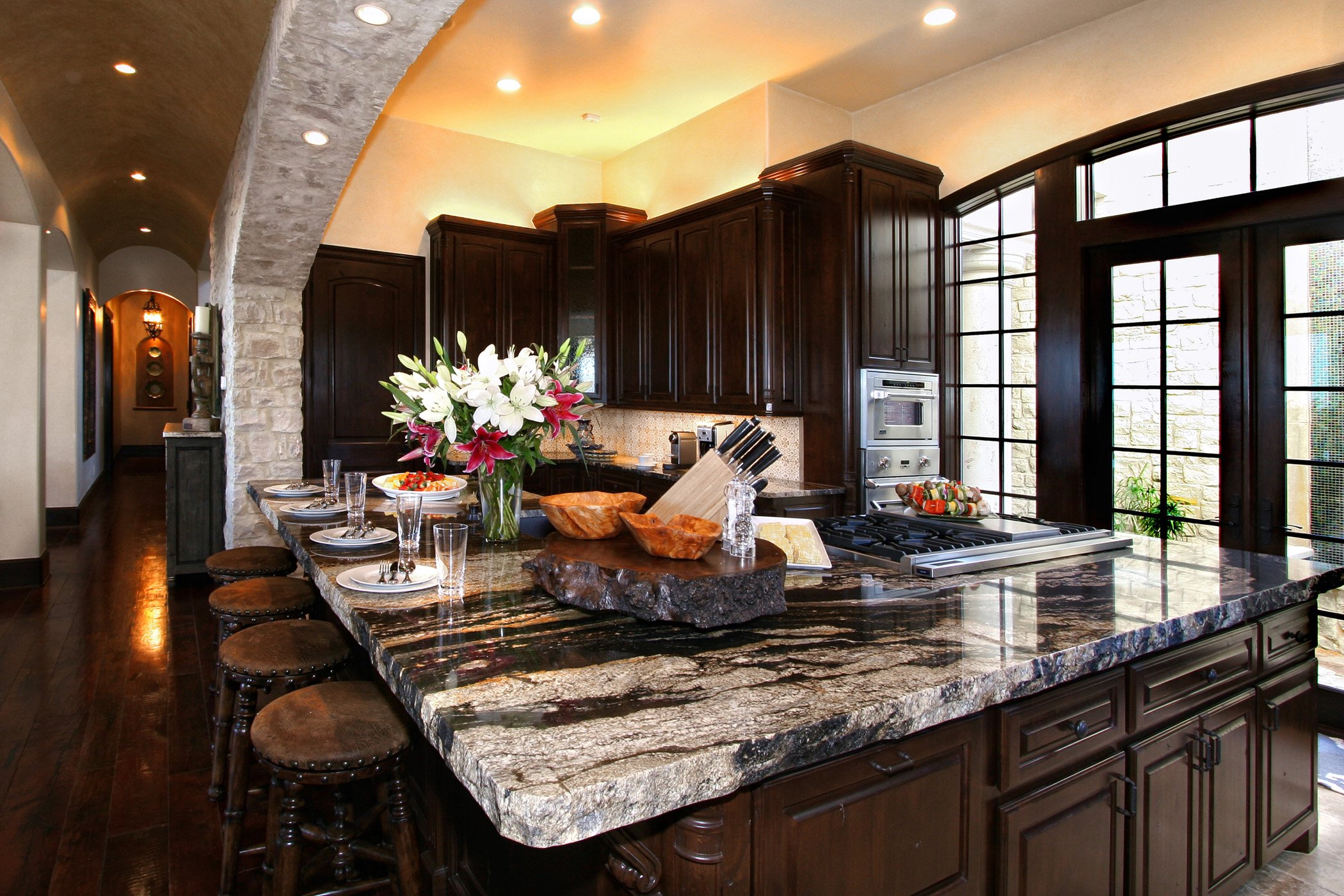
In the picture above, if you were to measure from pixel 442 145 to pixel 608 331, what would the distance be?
1.89 meters

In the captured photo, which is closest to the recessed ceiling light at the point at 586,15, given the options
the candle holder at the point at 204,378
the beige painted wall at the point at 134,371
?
the candle holder at the point at 204,378

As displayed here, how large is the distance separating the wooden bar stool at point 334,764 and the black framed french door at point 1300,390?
3652 millimetres

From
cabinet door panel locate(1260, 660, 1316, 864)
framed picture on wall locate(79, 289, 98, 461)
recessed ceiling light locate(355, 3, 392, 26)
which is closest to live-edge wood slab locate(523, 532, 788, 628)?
cabinet door panel locate(1260, 660, 1316, 864)

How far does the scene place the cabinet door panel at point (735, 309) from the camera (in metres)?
4.66

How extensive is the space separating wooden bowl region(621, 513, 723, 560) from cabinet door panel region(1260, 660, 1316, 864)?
1545mm

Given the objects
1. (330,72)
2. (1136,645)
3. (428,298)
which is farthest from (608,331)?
(1136,645)

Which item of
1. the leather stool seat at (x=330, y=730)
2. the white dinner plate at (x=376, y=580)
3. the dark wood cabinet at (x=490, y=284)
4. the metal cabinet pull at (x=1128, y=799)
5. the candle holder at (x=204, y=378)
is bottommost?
the metal cabinet pull at (x=1128, y=799)

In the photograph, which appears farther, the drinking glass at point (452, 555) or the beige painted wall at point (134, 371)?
the beige painted wall at point (134, 371)

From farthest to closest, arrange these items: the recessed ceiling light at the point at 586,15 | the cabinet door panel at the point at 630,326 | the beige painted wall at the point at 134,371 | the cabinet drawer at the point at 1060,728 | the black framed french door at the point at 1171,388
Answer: the beige painted wall at the point at 134,371 < the cabinet door panel at the point at 630,326 < the recessed ceiling light at the point at 586,15 < the black framed french door at the point at 1171,388 < the cabinet drawer at the point at 1060,728

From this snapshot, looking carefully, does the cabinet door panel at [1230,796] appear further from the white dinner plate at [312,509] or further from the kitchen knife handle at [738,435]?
the white dinner plate at [312,509]

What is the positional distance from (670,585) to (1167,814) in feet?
4.13

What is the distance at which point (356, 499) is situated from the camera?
2.24 meters

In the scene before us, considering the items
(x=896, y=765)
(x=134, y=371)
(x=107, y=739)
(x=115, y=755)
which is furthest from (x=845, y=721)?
(x=134, y=371)

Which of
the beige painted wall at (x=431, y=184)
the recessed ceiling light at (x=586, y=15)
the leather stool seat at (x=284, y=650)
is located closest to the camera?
the leather stool seat at (x=284, y=650)
